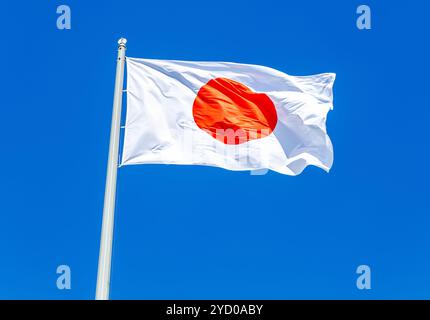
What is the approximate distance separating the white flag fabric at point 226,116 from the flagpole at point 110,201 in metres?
0.51

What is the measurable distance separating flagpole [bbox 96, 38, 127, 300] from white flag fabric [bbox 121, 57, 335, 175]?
1.69ft

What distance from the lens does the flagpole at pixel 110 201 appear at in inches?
412

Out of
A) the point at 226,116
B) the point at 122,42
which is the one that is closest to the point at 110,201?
the point at 122,42

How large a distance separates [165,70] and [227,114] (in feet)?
5.54

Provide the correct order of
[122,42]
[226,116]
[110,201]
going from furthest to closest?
[226,116]
[122,42]
[110,201]

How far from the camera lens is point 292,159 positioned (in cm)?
1342

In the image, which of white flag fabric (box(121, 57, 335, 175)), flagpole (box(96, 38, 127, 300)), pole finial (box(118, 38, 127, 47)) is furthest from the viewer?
pole finial (box(118, 38, 127, 47))

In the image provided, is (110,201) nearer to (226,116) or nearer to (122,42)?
(122,42)

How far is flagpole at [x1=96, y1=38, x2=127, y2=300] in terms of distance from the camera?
10.5 meters

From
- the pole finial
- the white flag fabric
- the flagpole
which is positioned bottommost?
the flagpole

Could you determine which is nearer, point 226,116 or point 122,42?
point 122,42

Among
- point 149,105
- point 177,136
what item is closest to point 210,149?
point 177,136

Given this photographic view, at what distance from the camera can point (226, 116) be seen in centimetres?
1368

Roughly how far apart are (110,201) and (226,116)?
3804mm
